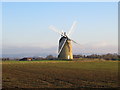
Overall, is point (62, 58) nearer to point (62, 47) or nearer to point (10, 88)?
point (62, 47)

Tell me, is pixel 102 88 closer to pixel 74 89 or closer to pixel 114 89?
pixel 114 89

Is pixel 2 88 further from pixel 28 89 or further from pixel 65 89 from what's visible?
pixel 65 89

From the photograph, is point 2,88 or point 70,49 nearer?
point 2,88

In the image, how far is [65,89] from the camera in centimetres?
1529

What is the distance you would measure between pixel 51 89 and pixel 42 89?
2.08 feet

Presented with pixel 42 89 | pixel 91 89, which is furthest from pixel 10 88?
pixel 91 89

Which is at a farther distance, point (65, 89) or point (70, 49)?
point (70, 49)

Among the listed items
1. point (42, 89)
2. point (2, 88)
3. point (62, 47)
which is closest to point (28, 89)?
point (42, 89)

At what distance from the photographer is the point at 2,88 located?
16.0m

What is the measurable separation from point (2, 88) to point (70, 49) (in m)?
61.6

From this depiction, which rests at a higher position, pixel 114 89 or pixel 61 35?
pixel 61 35

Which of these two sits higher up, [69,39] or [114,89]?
[69,39]

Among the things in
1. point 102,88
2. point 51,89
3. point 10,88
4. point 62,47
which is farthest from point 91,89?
point 62,47

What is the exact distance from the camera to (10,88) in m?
16.0
